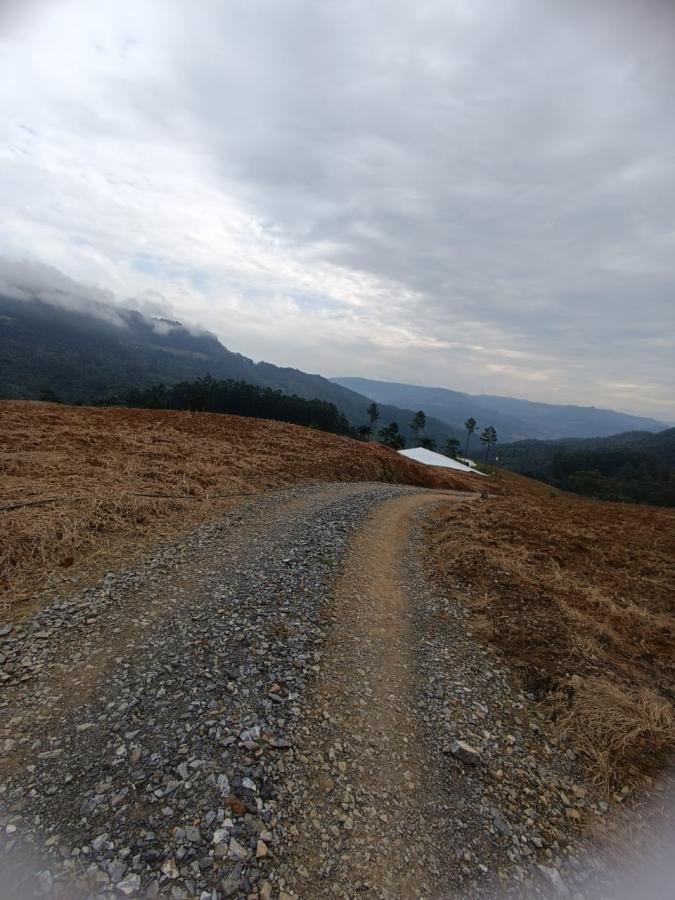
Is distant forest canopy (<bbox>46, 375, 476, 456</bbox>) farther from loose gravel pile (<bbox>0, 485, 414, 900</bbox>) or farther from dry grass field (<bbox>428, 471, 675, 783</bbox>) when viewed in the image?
loose gravel pile (<bbox>0, 485, 414, 900</bbox>)

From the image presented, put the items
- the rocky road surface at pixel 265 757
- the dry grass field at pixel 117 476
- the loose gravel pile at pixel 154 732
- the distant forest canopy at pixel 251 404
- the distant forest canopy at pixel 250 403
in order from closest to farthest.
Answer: the loose gravel pile at pixel 154 732 → the rocky road surface at pixel 265 757 → the dry grass field at pixel 117 476 → the distant forest canopy at pixel 251 404 → the distant forest canopy at pixel 250 403

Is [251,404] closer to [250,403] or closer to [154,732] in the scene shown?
[250,403]

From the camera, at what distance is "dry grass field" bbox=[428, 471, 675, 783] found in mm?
5039

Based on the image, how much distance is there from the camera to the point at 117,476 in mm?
12180

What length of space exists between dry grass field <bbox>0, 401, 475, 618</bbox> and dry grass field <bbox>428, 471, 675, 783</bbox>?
23.6ft

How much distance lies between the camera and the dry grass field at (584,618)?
504 cm

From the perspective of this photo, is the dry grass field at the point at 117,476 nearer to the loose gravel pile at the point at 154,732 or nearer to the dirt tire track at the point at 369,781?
the loose gravel pile at the point at 154,732

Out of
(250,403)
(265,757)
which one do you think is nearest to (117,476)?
(265,757)

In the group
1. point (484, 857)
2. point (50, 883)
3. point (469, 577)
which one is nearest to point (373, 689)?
point (484, 857)

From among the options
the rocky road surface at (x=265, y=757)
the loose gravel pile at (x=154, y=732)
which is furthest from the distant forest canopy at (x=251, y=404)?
the rocky road surface at (x=265, y=757)

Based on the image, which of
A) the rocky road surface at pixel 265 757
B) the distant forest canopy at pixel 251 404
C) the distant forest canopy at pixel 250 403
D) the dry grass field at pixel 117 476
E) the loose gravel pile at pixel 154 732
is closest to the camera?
the loose gravel pile at pixel 154 732

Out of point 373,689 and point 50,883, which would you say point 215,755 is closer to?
point 50,883

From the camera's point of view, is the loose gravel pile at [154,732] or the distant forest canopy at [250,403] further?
the distant forest canopy at [250,403]

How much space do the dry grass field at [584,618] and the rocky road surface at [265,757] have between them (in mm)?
579
